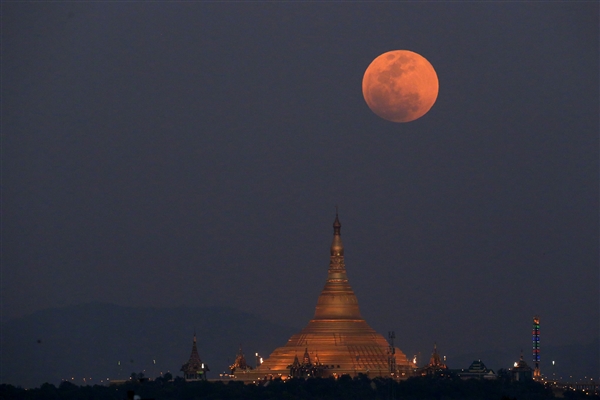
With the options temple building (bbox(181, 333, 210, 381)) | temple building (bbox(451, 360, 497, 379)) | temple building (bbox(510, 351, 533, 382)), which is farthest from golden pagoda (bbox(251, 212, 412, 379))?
temple building (bbox(510, 351, 533, 382))

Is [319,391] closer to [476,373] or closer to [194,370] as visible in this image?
[194,370]

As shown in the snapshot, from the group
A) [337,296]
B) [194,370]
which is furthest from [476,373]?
[194,370]

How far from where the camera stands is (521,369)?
14000cm

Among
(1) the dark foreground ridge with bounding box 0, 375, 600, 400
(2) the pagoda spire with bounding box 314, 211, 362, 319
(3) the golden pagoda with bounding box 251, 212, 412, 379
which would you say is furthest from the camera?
(2) the pagoda spire with bounding box 314, 211, 362, 319

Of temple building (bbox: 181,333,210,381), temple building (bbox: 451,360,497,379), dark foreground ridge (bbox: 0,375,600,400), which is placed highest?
temple building (bbox: 451,360,497,379)

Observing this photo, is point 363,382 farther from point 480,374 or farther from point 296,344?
point 480,374

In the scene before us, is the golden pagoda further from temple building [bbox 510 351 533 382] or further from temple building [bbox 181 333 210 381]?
temple building [bbox 510 351 533 382]

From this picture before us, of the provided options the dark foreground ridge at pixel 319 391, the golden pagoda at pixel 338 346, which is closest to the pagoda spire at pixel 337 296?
the golden pagoda at pixel 338 346

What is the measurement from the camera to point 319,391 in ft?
401

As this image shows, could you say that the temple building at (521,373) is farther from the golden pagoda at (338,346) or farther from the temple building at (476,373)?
the golden pagoda at (338,346)

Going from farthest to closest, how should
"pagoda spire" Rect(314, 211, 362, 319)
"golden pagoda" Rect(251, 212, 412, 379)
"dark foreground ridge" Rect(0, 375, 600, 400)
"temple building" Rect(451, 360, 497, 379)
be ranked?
"temple building" Rect(451, 360, 497, 379), "pagoda spire" Rect(314, 211, 362, 319), "golden pagoda" Rect(251, 212, 412, 379), "dark foreground ridge" Rect(0, 375, 600, 400)

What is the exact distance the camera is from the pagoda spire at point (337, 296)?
13412 cm

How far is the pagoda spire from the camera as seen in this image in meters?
134

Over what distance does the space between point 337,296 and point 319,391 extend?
13.8 metres
